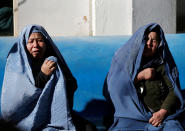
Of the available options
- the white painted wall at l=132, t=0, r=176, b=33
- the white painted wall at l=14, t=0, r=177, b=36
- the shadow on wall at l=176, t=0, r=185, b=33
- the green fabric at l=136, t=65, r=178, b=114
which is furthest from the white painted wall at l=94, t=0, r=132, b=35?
the green fabric at l=136, t=65, r=178, b=114

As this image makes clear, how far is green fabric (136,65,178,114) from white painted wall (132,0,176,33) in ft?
5.81

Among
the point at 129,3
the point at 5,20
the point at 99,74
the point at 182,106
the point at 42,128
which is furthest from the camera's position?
the point at 5,20

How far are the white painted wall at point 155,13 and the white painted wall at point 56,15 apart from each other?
77 centimetres

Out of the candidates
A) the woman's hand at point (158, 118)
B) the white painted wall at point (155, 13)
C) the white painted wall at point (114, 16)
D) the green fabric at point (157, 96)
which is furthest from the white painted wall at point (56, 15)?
the woman's hand at point (158, 118)

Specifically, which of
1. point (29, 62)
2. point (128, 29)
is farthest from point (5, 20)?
point (29, 62)

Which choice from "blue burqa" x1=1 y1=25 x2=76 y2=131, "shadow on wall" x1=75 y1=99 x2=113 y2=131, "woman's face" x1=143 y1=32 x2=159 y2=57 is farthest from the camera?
"shadow on wall" x1=75 y1=99 x2=113 y2=131

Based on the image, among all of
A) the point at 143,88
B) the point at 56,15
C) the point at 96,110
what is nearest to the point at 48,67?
the point at 143,88

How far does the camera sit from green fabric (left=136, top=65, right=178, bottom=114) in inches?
137

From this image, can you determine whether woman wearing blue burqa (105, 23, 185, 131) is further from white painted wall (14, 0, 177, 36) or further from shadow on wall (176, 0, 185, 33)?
shadow on wall (176, 0, 185, 33)

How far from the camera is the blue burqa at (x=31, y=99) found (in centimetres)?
330

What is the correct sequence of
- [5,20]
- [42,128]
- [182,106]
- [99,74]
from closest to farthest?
[42,128] → [182,106] → [99,74] → [5,20]

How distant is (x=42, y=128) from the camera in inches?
132

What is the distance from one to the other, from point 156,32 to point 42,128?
145 cm

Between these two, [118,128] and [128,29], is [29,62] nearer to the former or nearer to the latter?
[118,128]
